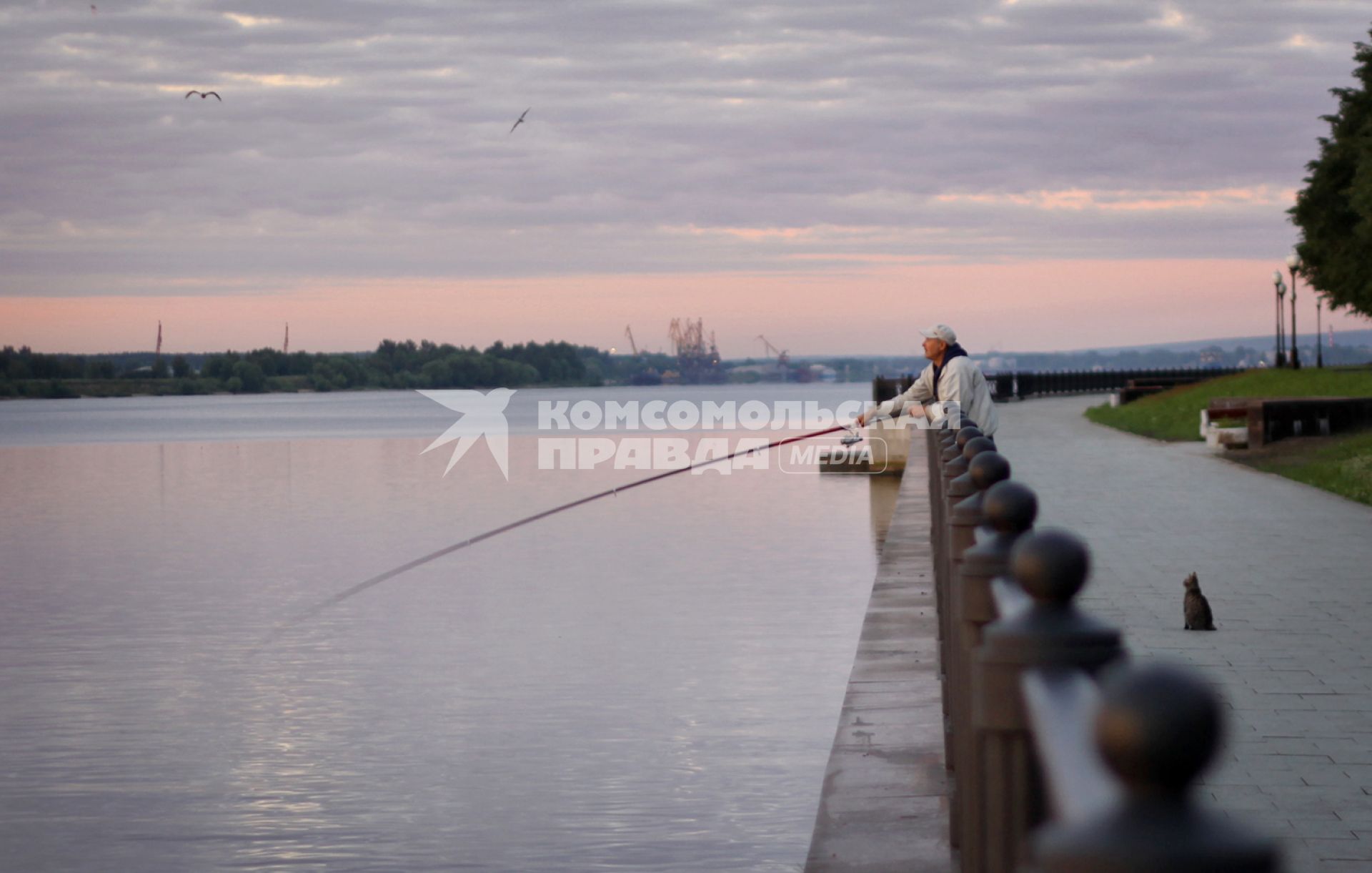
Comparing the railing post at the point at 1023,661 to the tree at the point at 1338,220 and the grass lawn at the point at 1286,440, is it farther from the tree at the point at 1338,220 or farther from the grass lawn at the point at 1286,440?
the tree at the point at 1338,220

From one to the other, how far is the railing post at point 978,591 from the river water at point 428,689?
644cm

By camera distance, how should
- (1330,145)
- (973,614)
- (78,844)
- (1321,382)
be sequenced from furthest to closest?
(1330,145) → (1321,382) → (78,844) → (973,614)

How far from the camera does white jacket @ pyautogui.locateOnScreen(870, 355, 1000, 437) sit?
43.8ft

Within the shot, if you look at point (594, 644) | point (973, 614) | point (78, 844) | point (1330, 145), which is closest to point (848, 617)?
point (594, 644)

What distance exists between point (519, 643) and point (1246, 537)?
8405 millimetres

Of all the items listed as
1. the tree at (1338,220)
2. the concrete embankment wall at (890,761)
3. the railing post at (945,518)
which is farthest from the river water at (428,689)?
the tree at (1338,220)

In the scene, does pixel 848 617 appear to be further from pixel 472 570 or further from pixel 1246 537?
pixel 472 570

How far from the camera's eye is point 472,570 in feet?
85.7

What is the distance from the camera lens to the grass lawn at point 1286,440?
20.2m

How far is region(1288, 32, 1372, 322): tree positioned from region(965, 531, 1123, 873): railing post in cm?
4268

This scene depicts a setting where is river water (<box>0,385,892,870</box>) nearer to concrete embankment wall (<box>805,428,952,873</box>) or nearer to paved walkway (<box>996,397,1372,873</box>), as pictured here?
concrete embankment wall (<box>805,428,952,873</box>)

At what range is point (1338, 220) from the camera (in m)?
47.0

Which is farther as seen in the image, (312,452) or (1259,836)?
(312,452)

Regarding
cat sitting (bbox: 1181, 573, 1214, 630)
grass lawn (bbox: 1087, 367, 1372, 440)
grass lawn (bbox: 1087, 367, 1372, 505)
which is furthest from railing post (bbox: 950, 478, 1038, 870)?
grass lawn (bbox: 1087, 367, 1372, 440)
